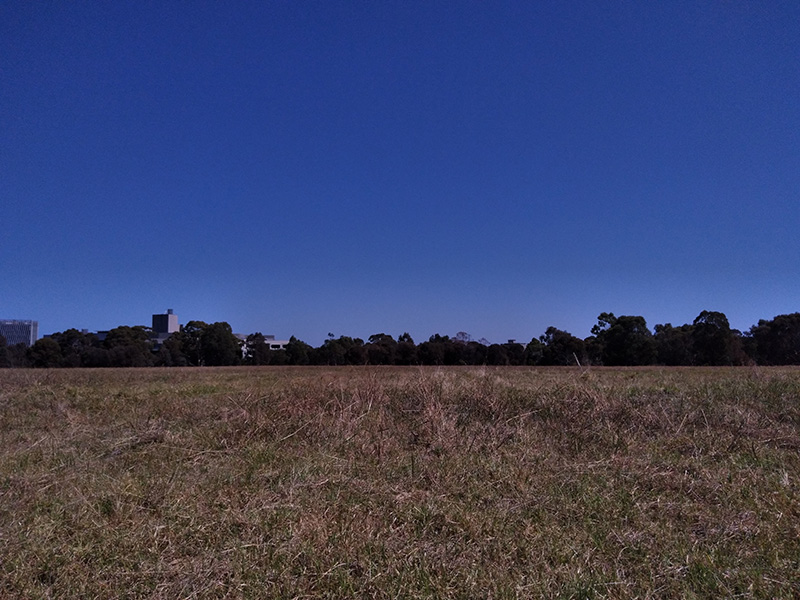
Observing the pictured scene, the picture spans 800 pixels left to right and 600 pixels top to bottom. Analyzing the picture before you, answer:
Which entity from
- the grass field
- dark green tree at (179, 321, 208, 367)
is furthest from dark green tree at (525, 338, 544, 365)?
dark green tree at (179, 321, 208, 367)

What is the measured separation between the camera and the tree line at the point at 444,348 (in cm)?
2778

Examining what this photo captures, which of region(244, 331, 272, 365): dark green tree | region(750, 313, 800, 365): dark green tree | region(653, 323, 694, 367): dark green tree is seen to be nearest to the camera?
region(750, 313, 800, 365): dark green tree

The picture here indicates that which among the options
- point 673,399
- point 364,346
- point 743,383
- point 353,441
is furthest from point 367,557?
point 364,346

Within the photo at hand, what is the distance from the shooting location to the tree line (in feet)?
91.1

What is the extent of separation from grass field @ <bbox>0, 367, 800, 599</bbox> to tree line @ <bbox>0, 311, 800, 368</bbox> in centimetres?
1546

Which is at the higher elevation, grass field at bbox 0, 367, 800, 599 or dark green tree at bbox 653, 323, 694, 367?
dark green tree at bbox 653, 323, 694, 367

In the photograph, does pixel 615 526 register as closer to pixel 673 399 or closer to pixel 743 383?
pixel 673 399

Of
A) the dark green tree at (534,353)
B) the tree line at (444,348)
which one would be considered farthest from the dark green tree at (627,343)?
the dark green tree at (534,353)

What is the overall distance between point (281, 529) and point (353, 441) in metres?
2.97

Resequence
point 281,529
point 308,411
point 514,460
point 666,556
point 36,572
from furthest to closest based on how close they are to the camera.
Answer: point 308,411, point 514,460, point 281,529, point 666,556, point 36,572

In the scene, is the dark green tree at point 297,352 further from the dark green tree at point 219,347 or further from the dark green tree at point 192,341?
the dark green tree at point 192,341

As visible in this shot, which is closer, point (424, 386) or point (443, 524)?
point (443, 524)

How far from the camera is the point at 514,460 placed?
6254 millimetres

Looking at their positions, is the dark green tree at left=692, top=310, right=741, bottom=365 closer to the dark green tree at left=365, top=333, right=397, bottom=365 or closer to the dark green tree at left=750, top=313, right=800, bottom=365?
the dark green tree at left=750, top=313, right=800, bottom=365
